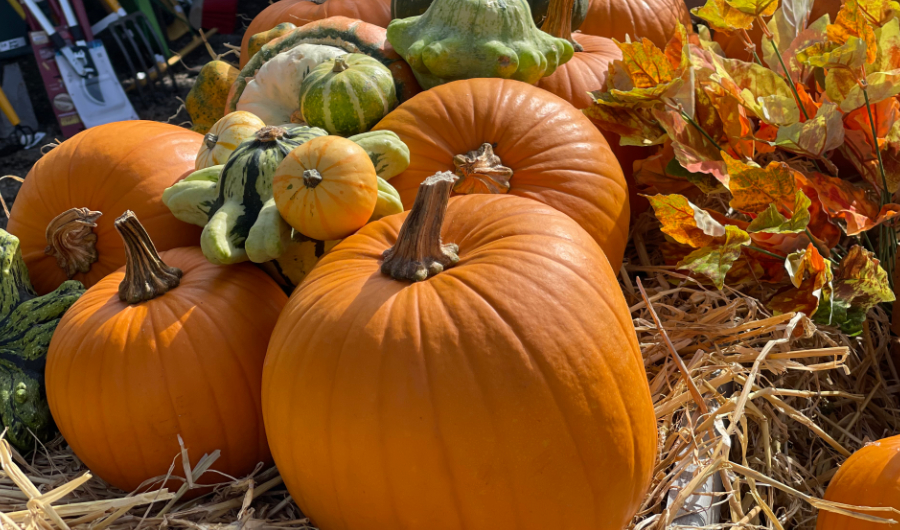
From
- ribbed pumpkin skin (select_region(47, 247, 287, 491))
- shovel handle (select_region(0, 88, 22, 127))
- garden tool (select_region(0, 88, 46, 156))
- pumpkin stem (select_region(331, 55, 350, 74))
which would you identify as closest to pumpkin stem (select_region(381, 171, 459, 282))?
ribbed pumpkin skin (select_region(47, 247, 287, 491))

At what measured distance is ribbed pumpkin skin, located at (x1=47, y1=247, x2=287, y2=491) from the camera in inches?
58.4

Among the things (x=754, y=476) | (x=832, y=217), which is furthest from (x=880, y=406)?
(x=754, y=476)

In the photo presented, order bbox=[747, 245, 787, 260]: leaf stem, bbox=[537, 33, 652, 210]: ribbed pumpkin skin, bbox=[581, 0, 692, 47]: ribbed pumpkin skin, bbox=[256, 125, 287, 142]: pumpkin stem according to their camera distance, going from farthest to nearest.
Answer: bbox=[581, 0, 692, 47]: ribbed pumpkin skin → bbox=[537, 33, 652, 210]: ribbed pumpkin skin → bbox=[747, 245, 787, 260]: leaf stem → bbox=[256, 125, 287, 142]: pumpkin stem

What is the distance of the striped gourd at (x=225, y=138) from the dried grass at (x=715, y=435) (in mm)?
785

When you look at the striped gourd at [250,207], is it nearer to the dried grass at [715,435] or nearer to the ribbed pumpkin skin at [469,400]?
the ribbed pumpkin skin at [469,400]

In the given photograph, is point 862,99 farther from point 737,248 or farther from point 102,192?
point 102,192

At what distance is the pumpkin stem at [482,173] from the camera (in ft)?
6.11

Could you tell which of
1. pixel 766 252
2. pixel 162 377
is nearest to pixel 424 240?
pixel 162 377

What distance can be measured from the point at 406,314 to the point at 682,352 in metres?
1.06

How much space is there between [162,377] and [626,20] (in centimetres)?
254

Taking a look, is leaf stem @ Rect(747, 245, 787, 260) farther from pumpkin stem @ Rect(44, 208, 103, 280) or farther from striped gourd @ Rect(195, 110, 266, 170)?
pumpkin stem @ Rect(44, 208, 103, 280)

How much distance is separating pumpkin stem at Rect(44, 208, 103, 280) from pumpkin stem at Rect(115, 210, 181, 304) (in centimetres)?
30

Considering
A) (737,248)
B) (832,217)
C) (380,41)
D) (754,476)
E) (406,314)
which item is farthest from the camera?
(380,41)

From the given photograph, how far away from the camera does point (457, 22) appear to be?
86.9 inches
